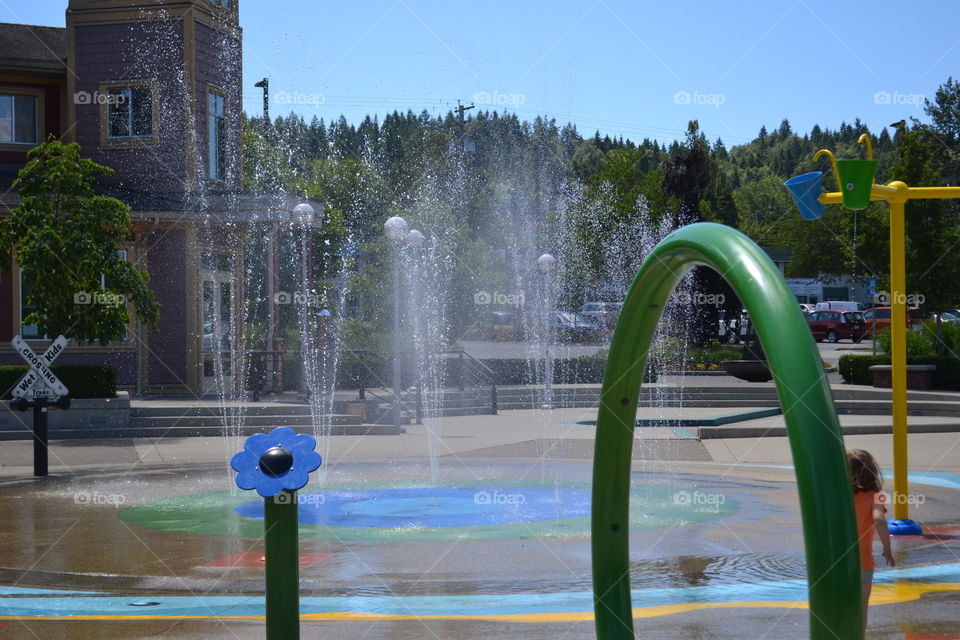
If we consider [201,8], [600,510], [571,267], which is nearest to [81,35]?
[201,8]

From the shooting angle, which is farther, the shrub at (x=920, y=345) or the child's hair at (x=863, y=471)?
the shrub at (x=920, y=345)

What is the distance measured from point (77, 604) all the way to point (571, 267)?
4396 centimetres

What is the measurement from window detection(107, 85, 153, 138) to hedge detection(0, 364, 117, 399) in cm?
688

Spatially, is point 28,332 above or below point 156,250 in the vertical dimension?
below

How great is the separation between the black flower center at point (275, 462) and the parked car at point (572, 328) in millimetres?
38269

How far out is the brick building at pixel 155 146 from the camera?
23.8m

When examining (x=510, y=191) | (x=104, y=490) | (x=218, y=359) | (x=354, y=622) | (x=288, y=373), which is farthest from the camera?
(x=510, y=191)

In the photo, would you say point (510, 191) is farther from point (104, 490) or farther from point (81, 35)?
point (104, 490)

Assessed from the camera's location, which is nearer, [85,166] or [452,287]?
[85,166]

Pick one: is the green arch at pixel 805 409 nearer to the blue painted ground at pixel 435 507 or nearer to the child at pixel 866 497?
the child at pixel 866 497

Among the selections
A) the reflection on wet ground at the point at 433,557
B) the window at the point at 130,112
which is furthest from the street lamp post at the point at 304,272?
the reflection on wet ground at the point at 433,557

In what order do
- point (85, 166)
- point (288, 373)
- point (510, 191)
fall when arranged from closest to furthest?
point (85, 166), point (288, 373), point (510, 191)

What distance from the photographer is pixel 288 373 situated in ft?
89.8

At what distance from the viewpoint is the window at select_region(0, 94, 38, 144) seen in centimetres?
2552
